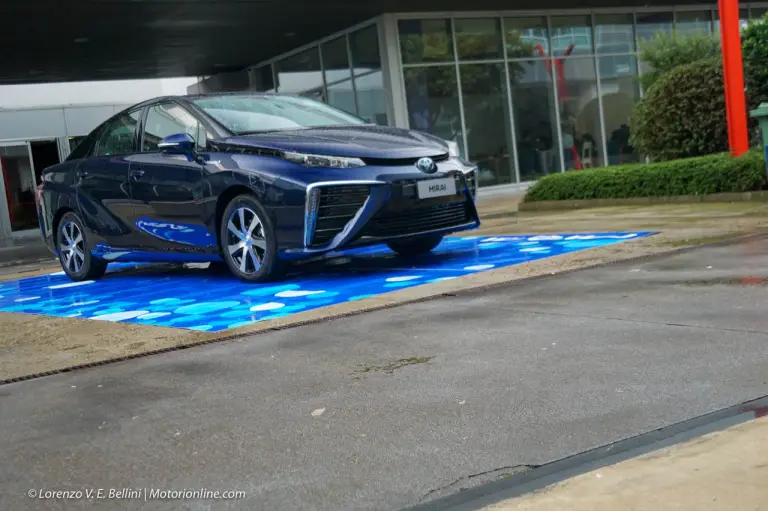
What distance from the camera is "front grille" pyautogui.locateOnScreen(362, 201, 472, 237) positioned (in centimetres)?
668

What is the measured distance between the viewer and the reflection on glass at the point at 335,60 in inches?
838

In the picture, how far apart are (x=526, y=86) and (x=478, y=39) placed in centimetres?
151

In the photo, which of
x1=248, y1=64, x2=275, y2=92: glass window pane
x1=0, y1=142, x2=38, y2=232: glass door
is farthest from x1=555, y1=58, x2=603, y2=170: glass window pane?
x1=0, y1=142, x2=38, y2=232: glass door

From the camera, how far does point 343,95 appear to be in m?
21.4

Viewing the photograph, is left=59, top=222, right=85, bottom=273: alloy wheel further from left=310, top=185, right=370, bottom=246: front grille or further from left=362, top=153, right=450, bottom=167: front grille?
left=362, top=153, right=450, bottom=167: front grille

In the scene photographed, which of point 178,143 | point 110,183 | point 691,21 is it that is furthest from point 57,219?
point 691,21

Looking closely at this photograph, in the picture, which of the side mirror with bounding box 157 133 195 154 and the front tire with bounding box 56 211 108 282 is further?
the front tire with bounding box 56 211 108 282

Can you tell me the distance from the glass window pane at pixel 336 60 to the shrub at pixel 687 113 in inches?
345

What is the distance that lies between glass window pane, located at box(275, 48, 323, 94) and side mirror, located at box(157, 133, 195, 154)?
1535 centimetres

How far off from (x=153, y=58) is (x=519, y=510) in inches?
857

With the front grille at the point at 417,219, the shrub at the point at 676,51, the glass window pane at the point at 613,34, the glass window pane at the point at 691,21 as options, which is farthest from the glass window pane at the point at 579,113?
the front grille at the point at 417,219

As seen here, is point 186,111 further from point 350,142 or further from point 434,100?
point 434,100

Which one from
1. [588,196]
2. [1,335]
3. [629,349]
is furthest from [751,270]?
[588,196]

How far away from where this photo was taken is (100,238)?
8469 mm
